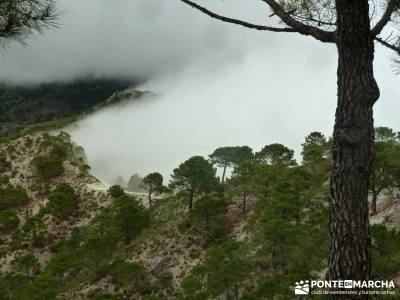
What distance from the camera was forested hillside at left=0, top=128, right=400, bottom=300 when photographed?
25859 millimetres

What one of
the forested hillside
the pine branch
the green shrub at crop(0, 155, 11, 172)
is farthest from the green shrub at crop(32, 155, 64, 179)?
the pine branch

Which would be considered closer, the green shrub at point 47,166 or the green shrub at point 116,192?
the green shrub at point 116,192

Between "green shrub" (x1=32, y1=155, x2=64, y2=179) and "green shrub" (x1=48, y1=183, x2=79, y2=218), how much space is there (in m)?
5.27

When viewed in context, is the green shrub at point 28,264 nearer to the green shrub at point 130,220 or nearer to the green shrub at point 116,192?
the green shrub at point 130,220

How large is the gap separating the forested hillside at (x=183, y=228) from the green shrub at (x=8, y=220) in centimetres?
11

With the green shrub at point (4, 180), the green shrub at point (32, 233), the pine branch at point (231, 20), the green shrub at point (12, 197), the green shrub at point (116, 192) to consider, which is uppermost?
the green shrub at point (4, 180)

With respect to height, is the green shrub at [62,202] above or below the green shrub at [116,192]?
below

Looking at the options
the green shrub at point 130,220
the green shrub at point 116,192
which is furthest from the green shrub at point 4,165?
the green shrub at point 130,220

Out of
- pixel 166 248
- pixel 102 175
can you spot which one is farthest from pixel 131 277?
pixel 102 175

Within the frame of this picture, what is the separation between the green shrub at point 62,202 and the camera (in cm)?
4700

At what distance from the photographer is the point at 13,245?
4256cm

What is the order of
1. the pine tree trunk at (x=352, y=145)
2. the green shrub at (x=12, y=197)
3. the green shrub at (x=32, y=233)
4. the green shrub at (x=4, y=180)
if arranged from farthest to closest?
1. the green shrub at (x=4, y=180)
2. the green shrub at (x=12, y=197)
3. the green shrub at (x=32, y=233)
4. the pine tree trunk at (x=352, y=145)

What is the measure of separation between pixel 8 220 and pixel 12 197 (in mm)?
4024

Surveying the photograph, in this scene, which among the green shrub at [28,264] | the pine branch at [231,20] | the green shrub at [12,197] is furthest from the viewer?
the green shrub at [12,197]
